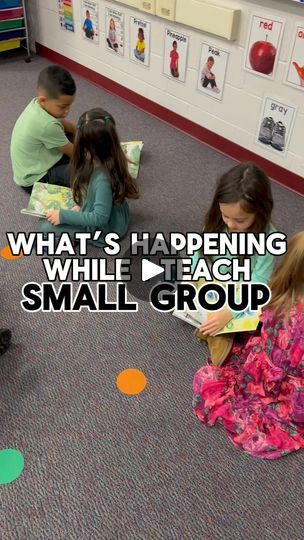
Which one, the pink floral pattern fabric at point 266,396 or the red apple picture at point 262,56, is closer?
the pink floral pattern fabric at point 266,396

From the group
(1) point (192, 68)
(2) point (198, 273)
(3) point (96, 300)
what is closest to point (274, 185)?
(1) point (192, 68)

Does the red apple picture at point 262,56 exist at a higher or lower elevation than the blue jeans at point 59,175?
higher

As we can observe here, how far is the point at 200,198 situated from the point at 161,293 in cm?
66

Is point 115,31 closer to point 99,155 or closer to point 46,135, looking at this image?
point 46,135

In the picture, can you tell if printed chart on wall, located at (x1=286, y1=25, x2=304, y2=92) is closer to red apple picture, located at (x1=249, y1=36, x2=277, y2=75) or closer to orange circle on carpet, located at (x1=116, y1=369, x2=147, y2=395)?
red apple picture, located at (x1=249, y1=36, x2=277, y2=75)

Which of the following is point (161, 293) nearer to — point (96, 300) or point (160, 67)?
point (96, 300)

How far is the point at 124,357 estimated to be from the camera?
148cm

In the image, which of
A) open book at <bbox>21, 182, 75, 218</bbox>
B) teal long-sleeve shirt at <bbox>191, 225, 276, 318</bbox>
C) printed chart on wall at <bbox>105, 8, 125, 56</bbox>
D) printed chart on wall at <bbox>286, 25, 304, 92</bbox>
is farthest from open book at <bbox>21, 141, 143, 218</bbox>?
printed chart on wall at <bbox>105, 8, 125, 56</bbox>

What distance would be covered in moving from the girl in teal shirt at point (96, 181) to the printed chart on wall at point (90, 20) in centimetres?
150

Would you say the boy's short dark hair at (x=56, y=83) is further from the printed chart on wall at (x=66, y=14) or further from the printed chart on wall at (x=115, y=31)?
the printed chart on wall at (x=66, y=14)

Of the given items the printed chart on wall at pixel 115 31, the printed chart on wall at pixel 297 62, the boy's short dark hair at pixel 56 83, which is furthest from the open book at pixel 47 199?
the printed chart on wall at pixel 115 31

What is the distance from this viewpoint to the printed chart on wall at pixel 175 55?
238cm

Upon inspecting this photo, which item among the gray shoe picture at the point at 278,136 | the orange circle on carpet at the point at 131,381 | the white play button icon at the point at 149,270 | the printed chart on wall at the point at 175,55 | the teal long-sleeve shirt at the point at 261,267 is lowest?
the white play button icon at the point at 149,270

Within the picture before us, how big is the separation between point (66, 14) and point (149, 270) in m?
2.13
